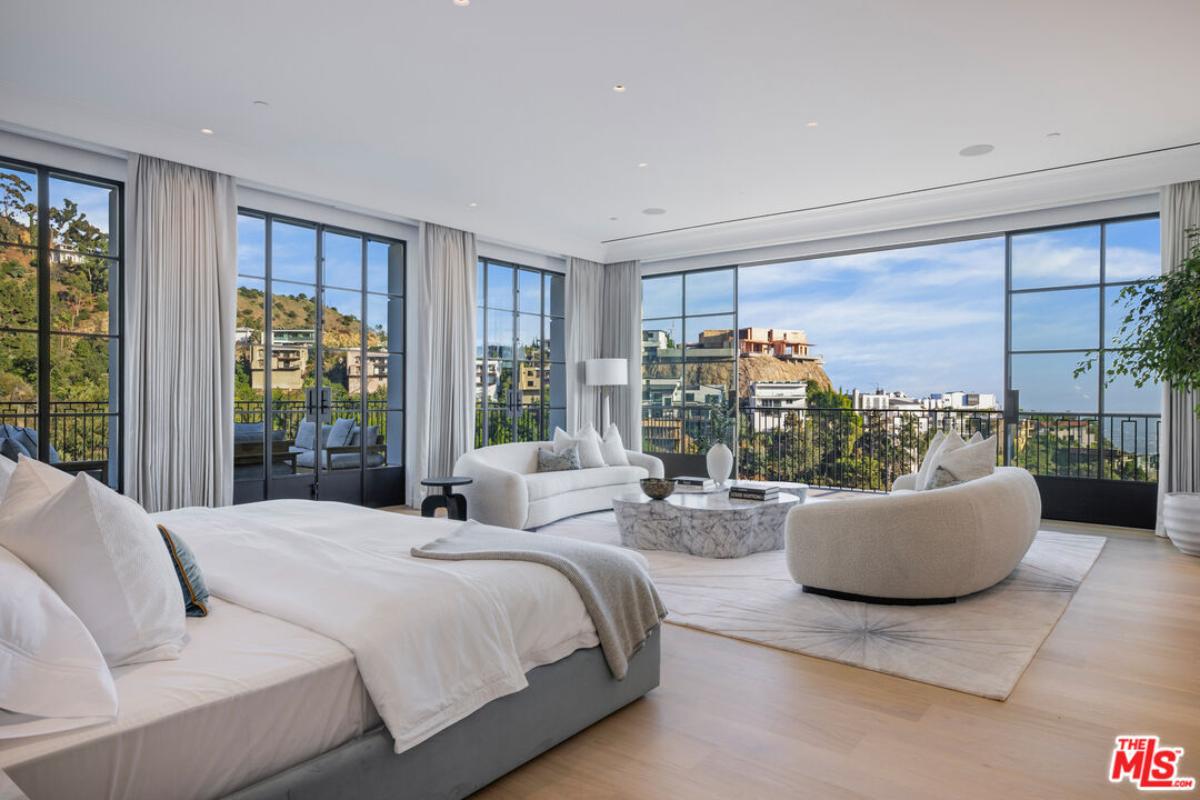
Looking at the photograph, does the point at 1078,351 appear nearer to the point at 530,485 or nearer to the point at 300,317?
the point at 530,485

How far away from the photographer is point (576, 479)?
6.39m

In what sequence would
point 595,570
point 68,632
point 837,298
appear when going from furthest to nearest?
point 837,298 < point 595,570 < point 68,632

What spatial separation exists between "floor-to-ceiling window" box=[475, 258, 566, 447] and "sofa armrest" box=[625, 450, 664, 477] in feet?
5.50

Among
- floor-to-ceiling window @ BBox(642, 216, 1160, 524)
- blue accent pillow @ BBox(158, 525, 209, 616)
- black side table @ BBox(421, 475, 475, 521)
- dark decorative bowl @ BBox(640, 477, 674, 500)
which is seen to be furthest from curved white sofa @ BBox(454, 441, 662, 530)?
blue accent pillow @ BBox(158, 525, 209, 616)

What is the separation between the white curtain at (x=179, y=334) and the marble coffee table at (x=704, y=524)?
3056 millimetres

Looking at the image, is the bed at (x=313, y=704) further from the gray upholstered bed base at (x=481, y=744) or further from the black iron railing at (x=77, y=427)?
the black iron railing at (x=77, y=427)

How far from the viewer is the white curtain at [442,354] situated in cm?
701

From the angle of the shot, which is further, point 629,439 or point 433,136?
point 629,439

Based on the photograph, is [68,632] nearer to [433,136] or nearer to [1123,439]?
[433,136]

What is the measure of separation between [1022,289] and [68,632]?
23.5ft

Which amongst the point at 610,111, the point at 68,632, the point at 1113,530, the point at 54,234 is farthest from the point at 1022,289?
the point at 54,234

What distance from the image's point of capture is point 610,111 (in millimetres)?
4664

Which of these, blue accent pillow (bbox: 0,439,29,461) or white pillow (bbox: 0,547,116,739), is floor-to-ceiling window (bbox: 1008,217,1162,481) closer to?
white pillow (bbox: 0,547,116,739)

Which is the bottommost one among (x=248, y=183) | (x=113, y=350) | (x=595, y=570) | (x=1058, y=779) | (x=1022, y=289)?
(x=1058, y=779)
